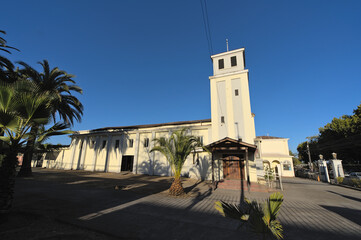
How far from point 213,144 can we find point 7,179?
11941 millimetres

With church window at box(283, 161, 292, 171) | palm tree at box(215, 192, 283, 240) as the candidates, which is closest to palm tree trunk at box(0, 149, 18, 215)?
palm tree at box(215, 192, 283, 240)

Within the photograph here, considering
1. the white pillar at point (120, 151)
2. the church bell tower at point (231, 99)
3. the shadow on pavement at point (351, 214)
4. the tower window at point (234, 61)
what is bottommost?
the shadow on pavement at point (351, 214)

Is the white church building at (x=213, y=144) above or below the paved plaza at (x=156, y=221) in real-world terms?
above

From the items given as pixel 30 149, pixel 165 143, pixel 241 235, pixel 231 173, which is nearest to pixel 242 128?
pixel 231 173

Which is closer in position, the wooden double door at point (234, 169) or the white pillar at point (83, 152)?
the wooden double door at point (234, 169)

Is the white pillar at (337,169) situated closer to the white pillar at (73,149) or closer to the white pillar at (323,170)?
the white pillar at (323,170)

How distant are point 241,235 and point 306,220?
333 centimetres

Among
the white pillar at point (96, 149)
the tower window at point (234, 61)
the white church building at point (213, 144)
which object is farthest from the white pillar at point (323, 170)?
the white pillar at point (96, 149)

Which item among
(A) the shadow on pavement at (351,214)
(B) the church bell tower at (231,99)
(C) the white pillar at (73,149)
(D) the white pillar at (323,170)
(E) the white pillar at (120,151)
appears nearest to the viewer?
(A) the shadow on pavement at (351,214)

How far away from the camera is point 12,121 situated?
507cm

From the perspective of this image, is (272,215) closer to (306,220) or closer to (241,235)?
(241,235)

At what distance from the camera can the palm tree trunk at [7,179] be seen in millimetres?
4730

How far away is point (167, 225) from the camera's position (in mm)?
4918

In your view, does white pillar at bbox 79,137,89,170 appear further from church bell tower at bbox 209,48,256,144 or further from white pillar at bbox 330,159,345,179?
white pillar at bbox 330,159,345,179
